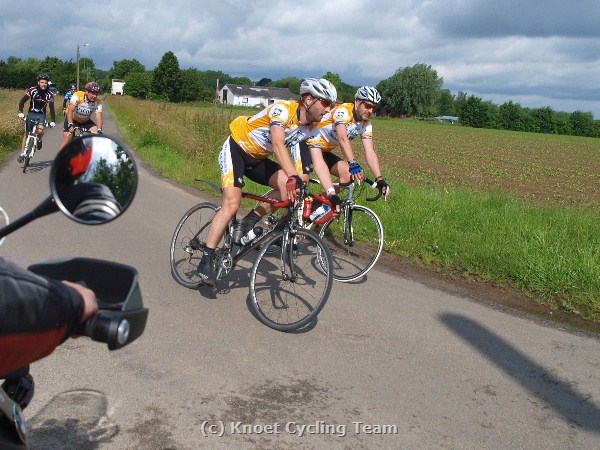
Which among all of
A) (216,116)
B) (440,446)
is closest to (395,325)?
(440,446)

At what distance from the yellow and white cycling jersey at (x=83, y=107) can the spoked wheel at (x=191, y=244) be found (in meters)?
6.81

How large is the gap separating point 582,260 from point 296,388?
436cm

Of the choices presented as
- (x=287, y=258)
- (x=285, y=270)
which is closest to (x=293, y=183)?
(x=287, y=258)

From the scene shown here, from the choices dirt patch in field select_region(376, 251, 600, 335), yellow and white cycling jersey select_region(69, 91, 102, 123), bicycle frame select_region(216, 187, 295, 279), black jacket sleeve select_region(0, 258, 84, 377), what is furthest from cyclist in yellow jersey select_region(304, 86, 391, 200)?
yellow and white cycling jersey select_region(69, 91, 102, 123)

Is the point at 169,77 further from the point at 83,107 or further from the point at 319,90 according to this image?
the point at 319,90

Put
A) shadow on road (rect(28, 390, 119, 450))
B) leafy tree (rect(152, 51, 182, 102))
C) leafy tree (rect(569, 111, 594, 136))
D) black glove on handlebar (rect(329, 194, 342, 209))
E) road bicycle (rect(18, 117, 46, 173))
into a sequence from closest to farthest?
shadow on road (rect(28, 390, 119, 450)) < black glove on handlebar (rect(329, 194, 342, 209)) < road bicycle (rect(18, 117, 46, 173)) < leafy tree (rect(152, 51, 182, 102)) < leafy tree (rect(569, 111, 594, 136))

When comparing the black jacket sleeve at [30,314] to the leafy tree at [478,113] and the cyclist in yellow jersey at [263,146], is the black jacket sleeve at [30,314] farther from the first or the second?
the leafy tree at [478,113]

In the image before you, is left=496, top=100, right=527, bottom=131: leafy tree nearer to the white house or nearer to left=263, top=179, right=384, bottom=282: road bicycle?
the white house

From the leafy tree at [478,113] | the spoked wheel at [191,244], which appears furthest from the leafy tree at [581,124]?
the spoked wheel at [191,244]

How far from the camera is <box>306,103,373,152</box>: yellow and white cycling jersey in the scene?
25.1 ft

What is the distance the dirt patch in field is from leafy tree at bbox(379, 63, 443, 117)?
124m

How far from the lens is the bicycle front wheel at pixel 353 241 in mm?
7324

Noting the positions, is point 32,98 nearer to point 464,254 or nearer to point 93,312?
point 464,254

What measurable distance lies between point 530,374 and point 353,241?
11.9ft
